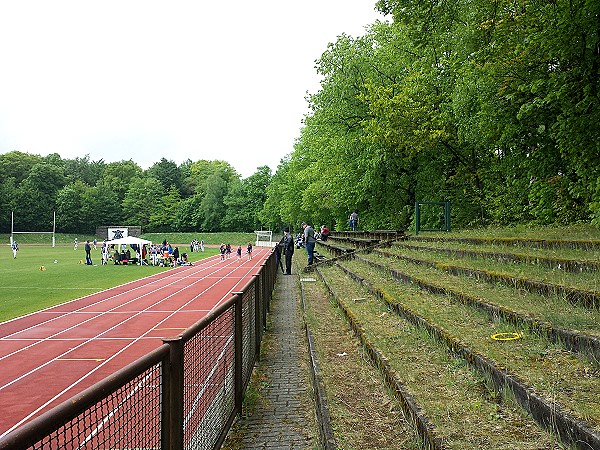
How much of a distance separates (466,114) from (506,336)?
13120mm

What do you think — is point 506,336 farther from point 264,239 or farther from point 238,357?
point 264,239

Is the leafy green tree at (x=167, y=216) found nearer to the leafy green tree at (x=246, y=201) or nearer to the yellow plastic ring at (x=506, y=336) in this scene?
the leafy green tree at (x=246, y=201)

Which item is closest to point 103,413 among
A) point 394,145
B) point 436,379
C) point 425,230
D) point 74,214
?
point 436,379

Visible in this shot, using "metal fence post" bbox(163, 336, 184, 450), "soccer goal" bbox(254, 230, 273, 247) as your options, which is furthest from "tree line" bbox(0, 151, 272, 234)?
"metal fence post" bbox(163, 336, 184, 450)

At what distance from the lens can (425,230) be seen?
1888 cm

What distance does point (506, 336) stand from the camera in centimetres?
480

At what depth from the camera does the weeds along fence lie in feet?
5.65

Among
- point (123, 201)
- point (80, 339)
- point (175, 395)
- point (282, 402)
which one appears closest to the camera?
point (175, 395)

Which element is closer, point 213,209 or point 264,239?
point 264,239

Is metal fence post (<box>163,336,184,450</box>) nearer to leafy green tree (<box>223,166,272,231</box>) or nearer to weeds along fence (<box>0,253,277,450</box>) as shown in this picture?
weeds along fence (<box>0,253,277,450</box>)

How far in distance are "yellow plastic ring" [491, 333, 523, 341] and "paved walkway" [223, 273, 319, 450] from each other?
5.97 feet

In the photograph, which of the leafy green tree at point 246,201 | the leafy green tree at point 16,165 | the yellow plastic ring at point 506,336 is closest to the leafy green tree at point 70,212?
the leafy green tree at point 16,165

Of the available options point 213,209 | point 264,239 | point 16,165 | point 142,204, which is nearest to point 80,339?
point 264,239

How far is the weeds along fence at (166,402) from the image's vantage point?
1.72m
